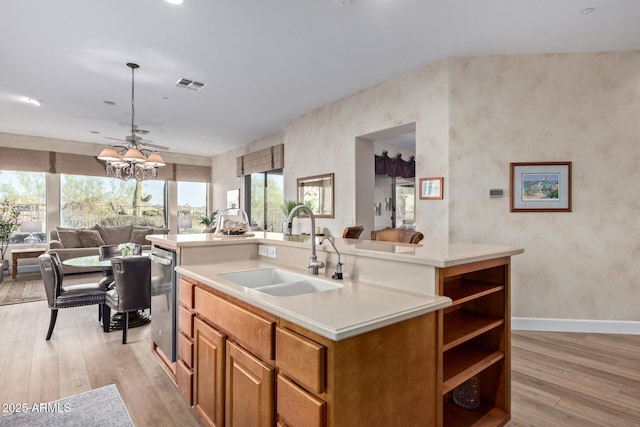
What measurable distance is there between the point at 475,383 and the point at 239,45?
3457 millimetres

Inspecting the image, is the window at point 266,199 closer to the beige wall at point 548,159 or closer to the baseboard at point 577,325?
the beige wall at point 548,159

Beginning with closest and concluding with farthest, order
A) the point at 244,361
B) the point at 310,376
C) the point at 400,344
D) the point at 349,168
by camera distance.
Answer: the point at 310,376, the point at 400,344, the point at 244,361, the point at 349,168

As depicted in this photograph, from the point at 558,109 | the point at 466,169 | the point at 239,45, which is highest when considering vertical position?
the point at 239,45

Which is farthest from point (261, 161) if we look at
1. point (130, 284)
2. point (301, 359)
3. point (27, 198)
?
point (301, 359)

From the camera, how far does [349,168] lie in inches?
191

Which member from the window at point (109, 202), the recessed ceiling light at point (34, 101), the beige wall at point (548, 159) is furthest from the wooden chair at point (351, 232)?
the window at point (109, 202)

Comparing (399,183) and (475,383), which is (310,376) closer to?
(475,383)

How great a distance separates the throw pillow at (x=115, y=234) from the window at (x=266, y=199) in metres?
2.76

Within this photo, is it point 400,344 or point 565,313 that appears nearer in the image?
point 400,344

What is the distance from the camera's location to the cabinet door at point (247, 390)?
1.33 m

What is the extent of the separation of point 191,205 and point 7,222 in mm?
3804

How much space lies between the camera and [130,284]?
3082 mm

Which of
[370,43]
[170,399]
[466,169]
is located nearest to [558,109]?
[466,169]

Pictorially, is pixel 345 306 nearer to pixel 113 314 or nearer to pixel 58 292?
pixel 58 292
